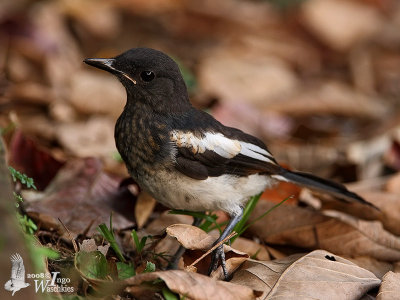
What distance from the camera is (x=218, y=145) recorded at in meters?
4.24

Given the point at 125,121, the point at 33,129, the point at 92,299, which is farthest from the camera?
the point at 33,129

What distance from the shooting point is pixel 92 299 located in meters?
3.11

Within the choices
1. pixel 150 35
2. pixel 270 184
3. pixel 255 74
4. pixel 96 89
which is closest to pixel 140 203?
pixel 270 184

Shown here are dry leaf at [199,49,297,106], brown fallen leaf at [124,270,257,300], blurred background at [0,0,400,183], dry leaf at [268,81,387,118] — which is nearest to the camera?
brown fallen leaf at [124,270,257,300]

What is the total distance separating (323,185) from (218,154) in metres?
1.05

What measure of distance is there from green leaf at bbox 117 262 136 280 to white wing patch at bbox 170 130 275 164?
37.3 inches

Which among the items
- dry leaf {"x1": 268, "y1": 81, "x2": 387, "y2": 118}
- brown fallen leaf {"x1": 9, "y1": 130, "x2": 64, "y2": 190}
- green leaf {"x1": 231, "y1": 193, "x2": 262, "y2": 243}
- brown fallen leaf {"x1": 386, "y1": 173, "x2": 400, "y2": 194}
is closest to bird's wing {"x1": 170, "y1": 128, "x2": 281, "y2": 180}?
green leaf {"x1": 231, "y1": 193, "x2": 262, "y2": 243}

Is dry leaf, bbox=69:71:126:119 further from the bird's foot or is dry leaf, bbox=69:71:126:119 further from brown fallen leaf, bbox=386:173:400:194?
the bird's foot

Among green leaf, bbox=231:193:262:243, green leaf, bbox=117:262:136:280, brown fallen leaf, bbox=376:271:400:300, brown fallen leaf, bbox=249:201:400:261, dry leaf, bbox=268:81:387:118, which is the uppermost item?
green leaf, bbox=117:262:136:280

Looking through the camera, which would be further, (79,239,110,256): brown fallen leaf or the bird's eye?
the bird's eye

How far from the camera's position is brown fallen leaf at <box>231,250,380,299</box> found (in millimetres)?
3340

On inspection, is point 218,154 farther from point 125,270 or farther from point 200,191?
point 125,270

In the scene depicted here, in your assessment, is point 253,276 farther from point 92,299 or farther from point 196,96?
point 196,96

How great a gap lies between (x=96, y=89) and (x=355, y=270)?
15.3 feet
